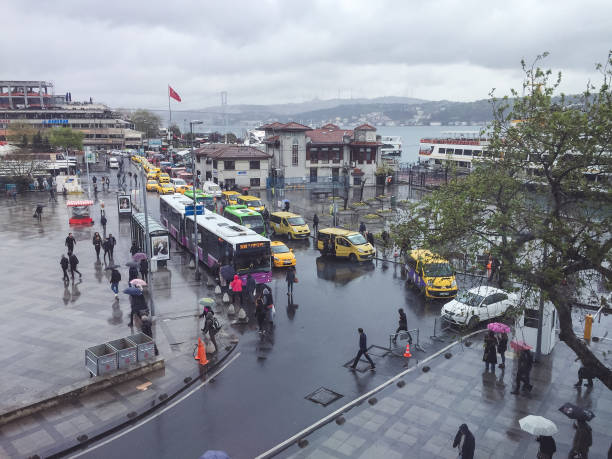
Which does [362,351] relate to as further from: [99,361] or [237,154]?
[237,154]

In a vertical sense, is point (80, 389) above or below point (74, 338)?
above

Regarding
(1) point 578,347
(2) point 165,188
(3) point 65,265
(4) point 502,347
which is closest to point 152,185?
(2) point 165,188

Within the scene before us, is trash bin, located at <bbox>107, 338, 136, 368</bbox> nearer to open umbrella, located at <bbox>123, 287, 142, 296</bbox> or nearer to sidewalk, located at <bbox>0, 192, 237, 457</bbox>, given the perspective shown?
sidewalk, located at <bbox>0, 192, 237, 457</bbox>

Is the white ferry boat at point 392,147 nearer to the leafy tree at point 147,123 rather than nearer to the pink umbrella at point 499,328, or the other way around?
the leafy tree at point 147,123

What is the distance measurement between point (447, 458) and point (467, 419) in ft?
6.35

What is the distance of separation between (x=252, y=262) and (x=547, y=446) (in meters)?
15.0

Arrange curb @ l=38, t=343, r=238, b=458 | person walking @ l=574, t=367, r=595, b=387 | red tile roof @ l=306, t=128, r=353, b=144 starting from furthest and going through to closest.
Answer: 1. red tile roof @ l=306, t=128, r=353, b=144
2. person walking @ l=574, t=367, r=595, b=387
3. curb @ l=38, t=343, r=238, b=458

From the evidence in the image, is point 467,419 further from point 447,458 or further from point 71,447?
point 71,447

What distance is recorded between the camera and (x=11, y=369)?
1482 centimetres

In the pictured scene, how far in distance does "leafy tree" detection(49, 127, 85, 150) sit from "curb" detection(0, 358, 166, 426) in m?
79.3

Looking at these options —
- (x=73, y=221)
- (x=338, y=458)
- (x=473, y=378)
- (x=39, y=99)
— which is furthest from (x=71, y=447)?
(x=39, y=99)

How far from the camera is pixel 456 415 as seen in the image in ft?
42.4

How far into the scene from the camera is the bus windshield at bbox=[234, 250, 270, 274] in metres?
22.5

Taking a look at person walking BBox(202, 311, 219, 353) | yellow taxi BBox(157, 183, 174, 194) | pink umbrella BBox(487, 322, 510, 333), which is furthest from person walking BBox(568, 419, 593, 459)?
yellow taxi BBox(157, 183, 174, 194)
